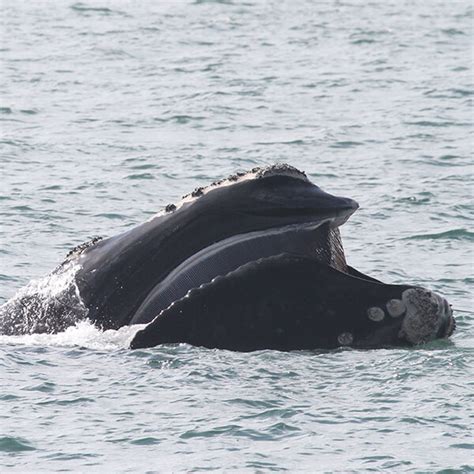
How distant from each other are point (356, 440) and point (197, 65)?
2581cm

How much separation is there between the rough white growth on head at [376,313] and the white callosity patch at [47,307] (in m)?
2.19

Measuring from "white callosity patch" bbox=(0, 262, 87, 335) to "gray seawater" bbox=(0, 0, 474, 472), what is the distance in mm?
134

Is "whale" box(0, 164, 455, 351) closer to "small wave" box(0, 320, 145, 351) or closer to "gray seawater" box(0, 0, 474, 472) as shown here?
"small wave" box(0, 320, 145, 351)

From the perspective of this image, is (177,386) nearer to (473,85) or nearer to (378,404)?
(378,404)

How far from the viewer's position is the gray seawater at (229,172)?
37.9 ft

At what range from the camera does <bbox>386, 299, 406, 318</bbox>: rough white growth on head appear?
491 inches

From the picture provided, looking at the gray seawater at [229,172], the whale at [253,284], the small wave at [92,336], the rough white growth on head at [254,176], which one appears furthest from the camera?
the small wave at [92,336]

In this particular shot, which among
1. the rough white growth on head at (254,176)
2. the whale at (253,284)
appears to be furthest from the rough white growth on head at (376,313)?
the rough white growth on head at (254,176)

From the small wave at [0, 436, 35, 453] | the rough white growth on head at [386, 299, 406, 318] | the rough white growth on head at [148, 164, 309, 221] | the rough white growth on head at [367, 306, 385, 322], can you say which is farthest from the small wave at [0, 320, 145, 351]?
the rough white growth on head at [386, 299, 406, 318]

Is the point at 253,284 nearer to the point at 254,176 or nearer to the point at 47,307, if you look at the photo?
the point at 254,176

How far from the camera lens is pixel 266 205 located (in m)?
12.6

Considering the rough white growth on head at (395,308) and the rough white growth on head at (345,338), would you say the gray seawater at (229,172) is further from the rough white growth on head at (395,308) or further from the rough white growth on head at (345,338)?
the rough white growth on head at (395,308)

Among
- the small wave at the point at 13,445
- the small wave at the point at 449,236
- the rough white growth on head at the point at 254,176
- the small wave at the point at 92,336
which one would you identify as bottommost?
the small wave at the point at 13,445

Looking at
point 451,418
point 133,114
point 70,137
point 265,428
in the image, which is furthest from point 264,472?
point 133,114
